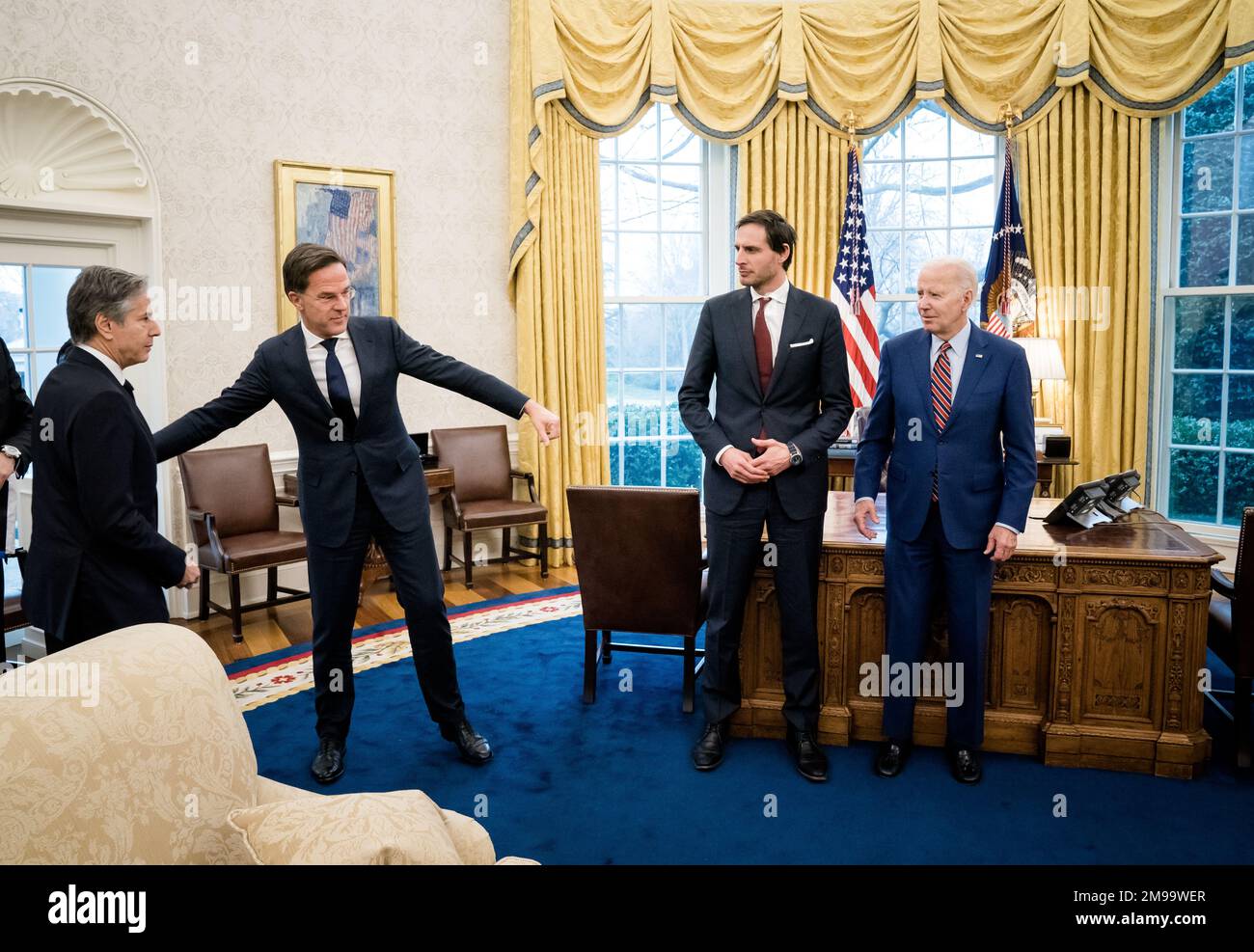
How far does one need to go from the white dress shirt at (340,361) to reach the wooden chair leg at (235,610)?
213 cm

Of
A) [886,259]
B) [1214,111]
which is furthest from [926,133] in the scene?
[1214,111]

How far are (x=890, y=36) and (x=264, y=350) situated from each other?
4.87 metres

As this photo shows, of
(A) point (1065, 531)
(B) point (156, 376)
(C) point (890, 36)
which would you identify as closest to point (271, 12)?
(B) point (156, 376)

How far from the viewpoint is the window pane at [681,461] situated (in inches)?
271

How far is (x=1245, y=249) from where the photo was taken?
18.4ft

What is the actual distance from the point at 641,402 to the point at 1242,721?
438cm

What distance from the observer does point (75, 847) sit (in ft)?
3.88

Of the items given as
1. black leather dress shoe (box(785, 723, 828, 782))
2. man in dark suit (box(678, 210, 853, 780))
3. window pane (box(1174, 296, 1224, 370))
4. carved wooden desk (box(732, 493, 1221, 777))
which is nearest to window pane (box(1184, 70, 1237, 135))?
window pane (box(1174, 296, 1224, 370))

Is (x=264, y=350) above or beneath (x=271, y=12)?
beneath

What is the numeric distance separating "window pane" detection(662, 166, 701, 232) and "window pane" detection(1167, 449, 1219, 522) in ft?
11.6

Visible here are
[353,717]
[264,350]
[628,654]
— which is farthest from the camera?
[628,654]

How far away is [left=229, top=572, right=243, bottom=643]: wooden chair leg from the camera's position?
461 cm
